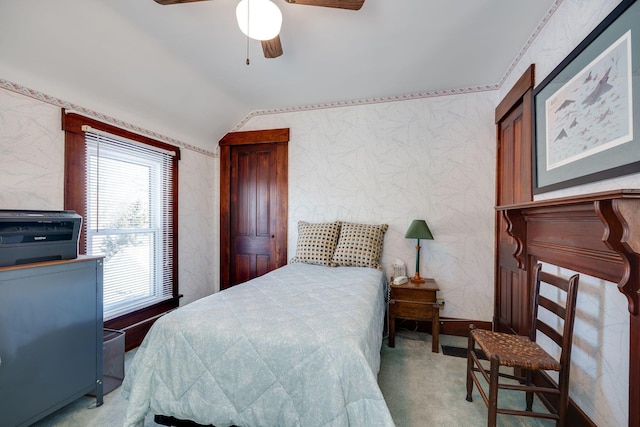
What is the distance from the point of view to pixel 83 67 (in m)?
1.97

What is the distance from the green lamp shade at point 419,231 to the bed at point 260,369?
4.35 ft

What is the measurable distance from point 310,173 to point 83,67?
2165mm

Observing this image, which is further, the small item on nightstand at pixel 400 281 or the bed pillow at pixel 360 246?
the bed pillow at pixel 360 246

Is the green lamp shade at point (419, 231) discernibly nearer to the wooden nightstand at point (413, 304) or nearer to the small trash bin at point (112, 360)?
the wooden nightstand at point (413, 304)

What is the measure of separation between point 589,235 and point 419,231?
1378 mm

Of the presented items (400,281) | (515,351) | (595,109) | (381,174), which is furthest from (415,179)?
(515,351)

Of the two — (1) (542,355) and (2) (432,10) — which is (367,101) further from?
(1) (542,355)

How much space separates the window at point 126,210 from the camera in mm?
2135

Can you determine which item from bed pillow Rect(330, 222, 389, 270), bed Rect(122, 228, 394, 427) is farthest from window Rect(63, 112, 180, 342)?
bed pillow Rect(330, 222, 389, 270)

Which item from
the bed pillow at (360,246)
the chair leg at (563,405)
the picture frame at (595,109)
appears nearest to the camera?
Answer: the picture frame at (595,109)

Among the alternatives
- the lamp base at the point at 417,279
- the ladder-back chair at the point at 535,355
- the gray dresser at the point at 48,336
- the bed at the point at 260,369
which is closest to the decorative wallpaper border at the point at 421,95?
the ladder-back chair at the point at 535,355

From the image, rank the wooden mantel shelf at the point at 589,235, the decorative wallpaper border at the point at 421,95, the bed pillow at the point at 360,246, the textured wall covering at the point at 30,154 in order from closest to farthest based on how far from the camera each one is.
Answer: the wooden mantel shelf at the point at 589,235 → the textured wall covering at the point at 30,154 → the decorative wallpaper border at the point at 421,95 → the bed pillow at the point at 360,246

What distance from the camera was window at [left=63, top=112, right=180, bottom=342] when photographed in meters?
2.13

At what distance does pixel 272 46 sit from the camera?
1.83 m
